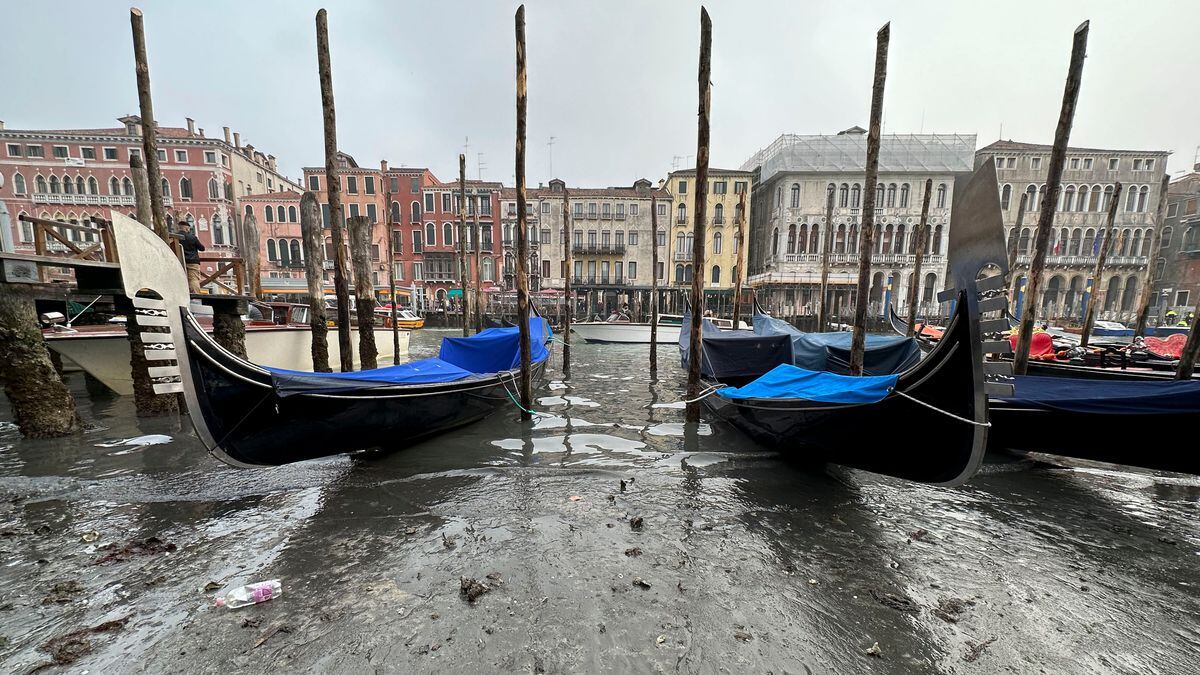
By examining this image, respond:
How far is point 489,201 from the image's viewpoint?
3253 cm

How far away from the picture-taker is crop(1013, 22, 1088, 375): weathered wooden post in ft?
18.2

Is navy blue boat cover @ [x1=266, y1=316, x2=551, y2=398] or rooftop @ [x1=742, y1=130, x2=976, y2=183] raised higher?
rooftop @ [x1=742, y1=130, x2=976, y2=183]

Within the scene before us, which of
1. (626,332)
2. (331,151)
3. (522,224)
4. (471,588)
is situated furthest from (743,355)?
(626,332)

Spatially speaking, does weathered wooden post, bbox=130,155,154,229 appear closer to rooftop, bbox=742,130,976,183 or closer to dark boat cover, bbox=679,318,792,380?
dark boat cover, bbox=679,318,792,380

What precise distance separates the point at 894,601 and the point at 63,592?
4.90 metres

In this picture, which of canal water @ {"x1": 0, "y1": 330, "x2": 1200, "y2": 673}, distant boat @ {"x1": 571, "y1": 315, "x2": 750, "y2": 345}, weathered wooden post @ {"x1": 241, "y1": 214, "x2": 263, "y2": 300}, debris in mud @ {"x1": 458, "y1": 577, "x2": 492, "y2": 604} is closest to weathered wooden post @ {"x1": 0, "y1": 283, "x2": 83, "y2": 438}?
canal water @ {"x1": 0, "y1": 330, "x2": 1200, "y2": 673}

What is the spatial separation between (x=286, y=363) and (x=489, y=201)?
1007 inches

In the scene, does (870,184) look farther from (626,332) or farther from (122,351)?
(626,332)

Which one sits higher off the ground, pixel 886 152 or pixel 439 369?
pixel 886 152

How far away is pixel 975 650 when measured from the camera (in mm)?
2271

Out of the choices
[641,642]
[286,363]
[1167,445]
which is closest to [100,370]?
[286,363]

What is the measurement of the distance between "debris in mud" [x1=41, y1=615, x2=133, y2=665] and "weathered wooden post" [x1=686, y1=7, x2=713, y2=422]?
18.3ft

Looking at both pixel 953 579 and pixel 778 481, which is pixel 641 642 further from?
pixel 778 481

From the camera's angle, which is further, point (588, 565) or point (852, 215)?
point (852, 215)
